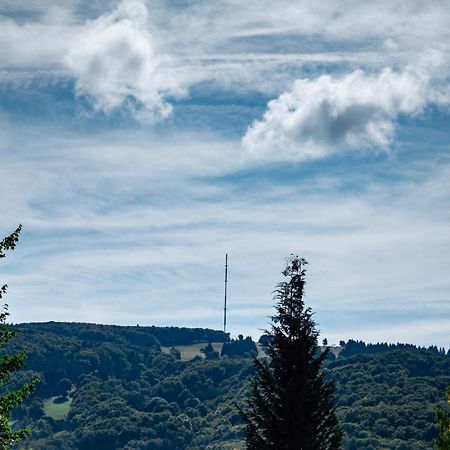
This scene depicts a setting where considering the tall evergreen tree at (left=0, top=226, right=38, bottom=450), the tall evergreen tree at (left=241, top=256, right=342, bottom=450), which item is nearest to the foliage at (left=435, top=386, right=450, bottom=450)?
the tall evergreen tree at (left=241, top=256, right=342, bottom=450)

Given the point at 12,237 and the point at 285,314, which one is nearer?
the point at 12,237

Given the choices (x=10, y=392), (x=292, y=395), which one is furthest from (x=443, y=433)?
(x=10, y=392)

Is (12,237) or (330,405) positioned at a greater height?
(12,237)

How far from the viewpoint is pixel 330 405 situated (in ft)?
122

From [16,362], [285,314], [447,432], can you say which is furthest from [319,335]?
[16,362]

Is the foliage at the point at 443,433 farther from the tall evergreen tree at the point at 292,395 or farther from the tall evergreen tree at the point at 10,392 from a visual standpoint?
the tall evergreen tree at the point at 10,392

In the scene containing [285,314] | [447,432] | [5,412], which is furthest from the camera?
[285,314]

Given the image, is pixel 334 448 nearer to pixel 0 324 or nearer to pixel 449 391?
pixel 449 391

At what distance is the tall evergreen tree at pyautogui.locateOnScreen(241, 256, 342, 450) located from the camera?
36219mm

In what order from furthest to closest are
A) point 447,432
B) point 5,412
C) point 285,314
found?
point 285,314
point 447,432
point 5,412

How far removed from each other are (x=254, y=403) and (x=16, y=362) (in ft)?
37.3

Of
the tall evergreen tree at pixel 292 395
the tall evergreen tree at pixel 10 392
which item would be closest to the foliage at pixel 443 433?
the tall evergreen tree at pixel 292 395

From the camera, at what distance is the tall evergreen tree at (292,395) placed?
3622cm

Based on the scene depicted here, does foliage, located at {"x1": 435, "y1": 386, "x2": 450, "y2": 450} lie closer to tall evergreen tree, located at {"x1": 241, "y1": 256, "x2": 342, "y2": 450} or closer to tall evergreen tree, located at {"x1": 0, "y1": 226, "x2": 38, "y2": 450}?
tall evergreen tree, located at {"x1": 241, "y1": 256, "x2": 342, "y2": 450}
